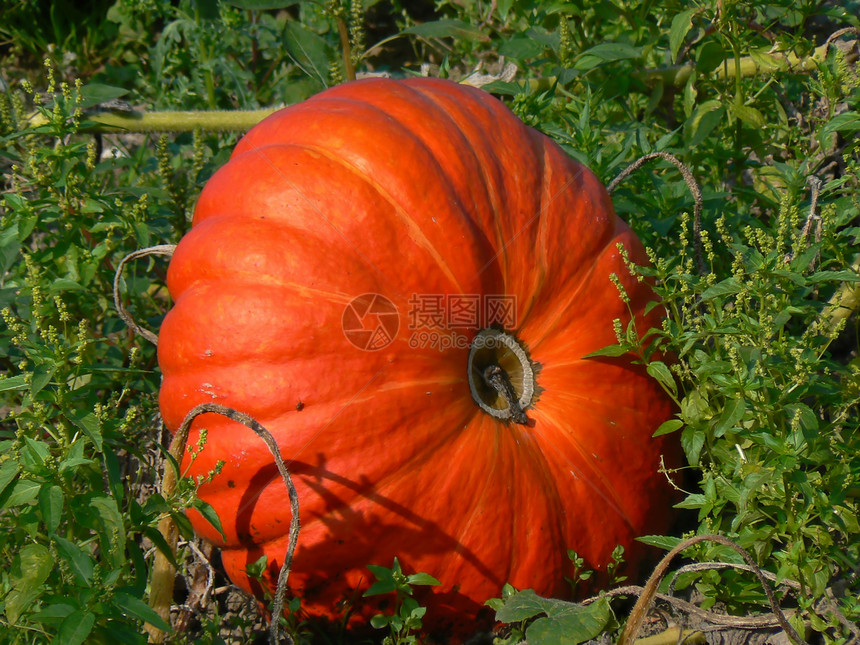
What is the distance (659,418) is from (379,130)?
1.17 metres

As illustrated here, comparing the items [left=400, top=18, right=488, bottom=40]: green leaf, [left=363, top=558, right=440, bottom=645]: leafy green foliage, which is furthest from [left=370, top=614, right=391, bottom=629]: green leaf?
[left=400, top=18, right=488, bottom=40]: green leaf

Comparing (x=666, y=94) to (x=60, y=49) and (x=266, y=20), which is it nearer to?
(x=266, y=20)

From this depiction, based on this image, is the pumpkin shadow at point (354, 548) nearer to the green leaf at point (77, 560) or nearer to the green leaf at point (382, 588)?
the green leaf at point (382, 588)

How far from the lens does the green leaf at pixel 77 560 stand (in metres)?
1.60

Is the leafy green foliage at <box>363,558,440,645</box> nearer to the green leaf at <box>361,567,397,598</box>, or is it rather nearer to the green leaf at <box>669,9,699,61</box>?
the green leaf at <box>361,567,397,598</box>

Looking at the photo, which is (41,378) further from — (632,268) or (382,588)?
(632,268)

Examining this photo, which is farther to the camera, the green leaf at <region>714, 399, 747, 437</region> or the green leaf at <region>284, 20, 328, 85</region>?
the green leaf at <region>284, 20, 328, 85</region>

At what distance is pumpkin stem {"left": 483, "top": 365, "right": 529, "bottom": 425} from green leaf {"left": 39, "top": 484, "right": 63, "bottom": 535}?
112 centimetres

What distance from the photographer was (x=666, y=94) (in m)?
3.53

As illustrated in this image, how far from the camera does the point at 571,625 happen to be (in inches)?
72.7

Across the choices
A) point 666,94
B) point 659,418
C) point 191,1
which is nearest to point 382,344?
point 659,418

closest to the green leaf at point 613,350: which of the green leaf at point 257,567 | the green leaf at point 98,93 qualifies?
the green leaf at point 257,567

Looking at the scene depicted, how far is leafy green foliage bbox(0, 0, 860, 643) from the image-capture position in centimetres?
183

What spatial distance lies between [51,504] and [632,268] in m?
1.54
